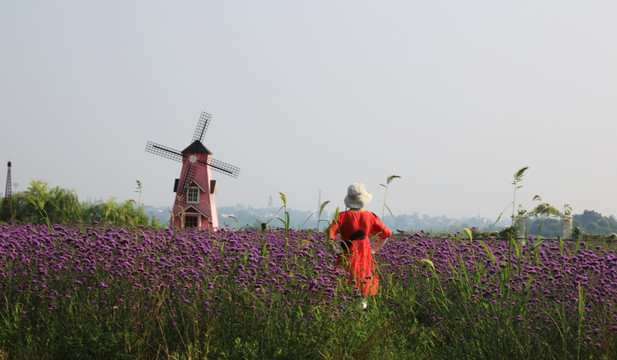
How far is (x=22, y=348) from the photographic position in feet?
18.2

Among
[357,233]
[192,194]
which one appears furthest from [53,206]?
[357,233]

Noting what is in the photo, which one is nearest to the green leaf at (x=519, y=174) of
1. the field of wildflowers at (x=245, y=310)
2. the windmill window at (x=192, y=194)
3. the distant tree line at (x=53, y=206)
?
the field of wildflowers at (x=245, y=310)

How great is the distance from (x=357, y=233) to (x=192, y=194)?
27684 millimetres

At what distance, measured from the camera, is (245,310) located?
17.9 ft

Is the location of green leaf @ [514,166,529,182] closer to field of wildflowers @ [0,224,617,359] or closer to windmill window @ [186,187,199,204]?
field of wildflowers @ [0,224,617,359]

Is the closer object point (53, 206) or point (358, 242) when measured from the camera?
point (358, 242)

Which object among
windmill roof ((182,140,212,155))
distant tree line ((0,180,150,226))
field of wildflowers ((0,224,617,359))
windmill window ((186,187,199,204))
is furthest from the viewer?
windmill roof ((182,140,212,155))

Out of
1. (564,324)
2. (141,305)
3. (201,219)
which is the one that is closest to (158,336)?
(141,305)

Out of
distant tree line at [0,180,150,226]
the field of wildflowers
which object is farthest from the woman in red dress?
distant tree line at [0,180,150,226]

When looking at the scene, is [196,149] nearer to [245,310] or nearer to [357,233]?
[357,233]

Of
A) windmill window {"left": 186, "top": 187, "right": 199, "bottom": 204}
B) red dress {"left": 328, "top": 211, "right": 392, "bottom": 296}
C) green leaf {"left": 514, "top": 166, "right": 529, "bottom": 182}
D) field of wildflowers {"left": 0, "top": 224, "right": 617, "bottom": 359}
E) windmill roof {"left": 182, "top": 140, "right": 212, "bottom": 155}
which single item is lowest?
field of wildflowers {"left": 0, "top": 224, "right": 617, "bottom": 359}

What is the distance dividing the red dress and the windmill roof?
2859 centimetres

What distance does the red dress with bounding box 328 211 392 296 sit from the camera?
7305 millimetres

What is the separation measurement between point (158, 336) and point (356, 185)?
307 cm
